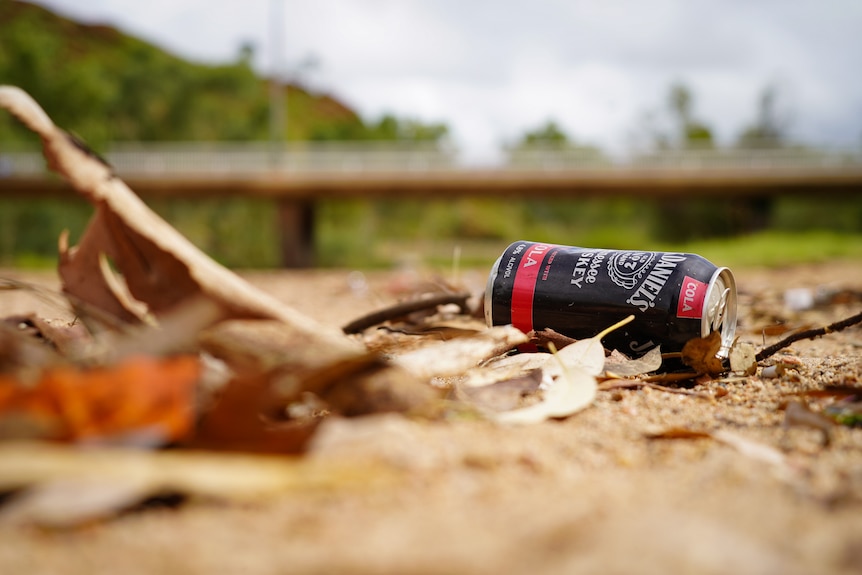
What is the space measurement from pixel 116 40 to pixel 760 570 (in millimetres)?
154928

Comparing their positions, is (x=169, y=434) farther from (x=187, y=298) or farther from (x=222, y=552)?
(x=187, y=298)

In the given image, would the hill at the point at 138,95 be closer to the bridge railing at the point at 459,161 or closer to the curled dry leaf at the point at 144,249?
the bridge railing at the point at 459,161

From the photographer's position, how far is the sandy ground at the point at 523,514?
33.0 inches

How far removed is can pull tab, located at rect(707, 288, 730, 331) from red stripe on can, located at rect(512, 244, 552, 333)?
1.64 feet

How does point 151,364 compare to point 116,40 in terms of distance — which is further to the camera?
point 116,40

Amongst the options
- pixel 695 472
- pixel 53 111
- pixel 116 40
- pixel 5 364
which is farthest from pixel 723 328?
pixel 116 40

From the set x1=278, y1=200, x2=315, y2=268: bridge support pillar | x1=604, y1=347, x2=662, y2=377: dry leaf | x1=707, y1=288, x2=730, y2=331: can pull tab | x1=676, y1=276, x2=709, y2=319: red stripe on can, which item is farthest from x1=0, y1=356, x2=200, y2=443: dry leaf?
x1=278, y1=200, x2=315, y2=268: bridge support pillar

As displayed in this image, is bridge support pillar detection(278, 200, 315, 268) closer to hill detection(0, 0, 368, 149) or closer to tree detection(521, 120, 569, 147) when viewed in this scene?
hill detection(0, 0, 368, 149)

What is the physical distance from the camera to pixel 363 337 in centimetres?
252

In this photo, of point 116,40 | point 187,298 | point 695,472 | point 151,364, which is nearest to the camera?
point 151,364

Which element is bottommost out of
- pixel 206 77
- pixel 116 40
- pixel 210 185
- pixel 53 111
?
pixel 210 185

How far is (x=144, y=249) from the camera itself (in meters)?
1.51

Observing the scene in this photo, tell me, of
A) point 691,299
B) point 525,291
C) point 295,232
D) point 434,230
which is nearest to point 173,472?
point 525,291

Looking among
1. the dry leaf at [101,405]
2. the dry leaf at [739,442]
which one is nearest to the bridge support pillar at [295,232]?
the dry leaf at [739,442]
